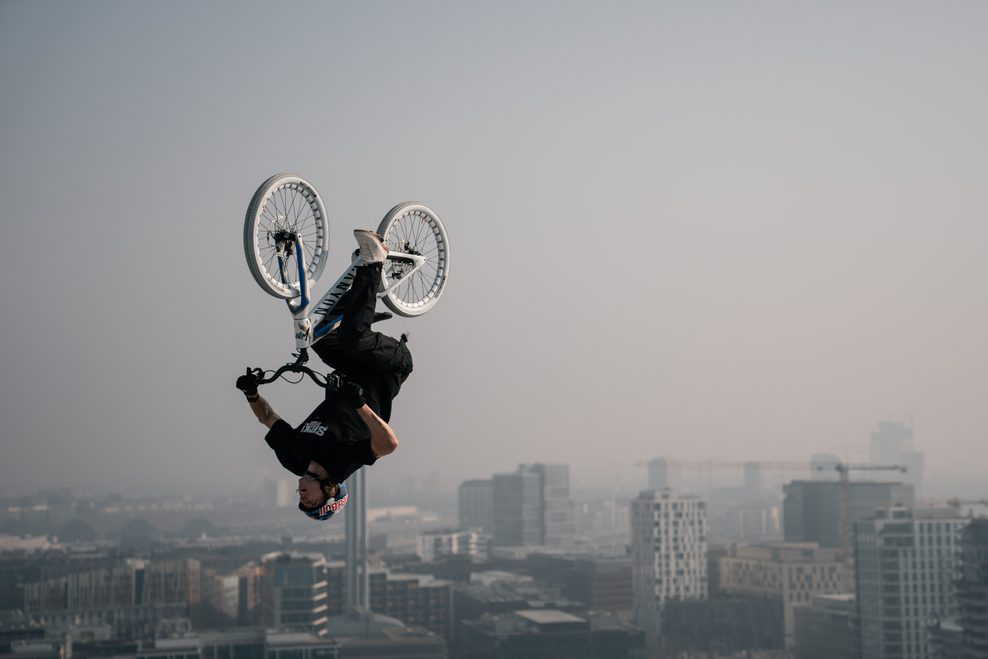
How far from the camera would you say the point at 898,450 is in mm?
113062

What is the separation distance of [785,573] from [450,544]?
32751 millimetres

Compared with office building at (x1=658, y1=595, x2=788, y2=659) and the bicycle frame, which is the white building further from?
the bicycle frame

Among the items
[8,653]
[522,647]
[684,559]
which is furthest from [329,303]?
[684,559]

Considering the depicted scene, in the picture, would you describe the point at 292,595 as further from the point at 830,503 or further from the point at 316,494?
the point at 316,494

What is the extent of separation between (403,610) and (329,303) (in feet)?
168

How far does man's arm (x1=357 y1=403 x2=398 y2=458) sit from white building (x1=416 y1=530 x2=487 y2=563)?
81064mm

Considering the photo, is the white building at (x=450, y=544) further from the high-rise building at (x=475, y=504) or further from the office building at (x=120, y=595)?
the office building at (x=120, y=595)

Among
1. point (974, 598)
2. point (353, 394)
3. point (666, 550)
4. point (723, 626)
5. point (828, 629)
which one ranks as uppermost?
point (353, 394)

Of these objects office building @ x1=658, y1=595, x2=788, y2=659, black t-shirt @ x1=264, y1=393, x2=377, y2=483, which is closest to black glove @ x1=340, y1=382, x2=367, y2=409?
black t-shirt @ x1=264, y1=393, x2=377, y2=483

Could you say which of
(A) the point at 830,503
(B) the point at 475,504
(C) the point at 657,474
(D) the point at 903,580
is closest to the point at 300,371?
(D) the point at 903,580

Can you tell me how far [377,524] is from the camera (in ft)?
360

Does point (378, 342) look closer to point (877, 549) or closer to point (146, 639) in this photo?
point (146, 639)

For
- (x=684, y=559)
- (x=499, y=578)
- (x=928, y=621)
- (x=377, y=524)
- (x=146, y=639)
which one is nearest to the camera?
(x=146, y=639)

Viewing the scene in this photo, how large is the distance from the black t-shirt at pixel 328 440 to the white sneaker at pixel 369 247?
0.58 meters
